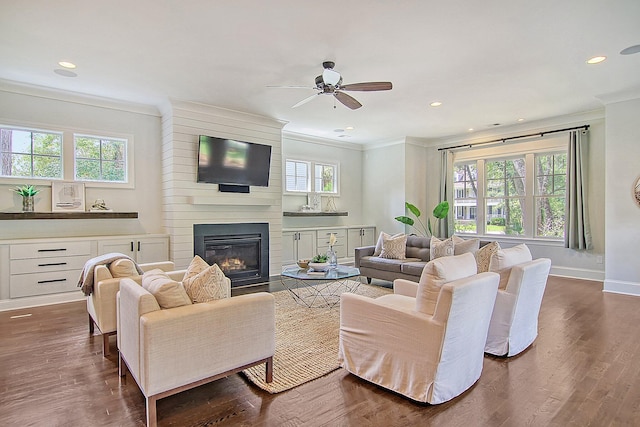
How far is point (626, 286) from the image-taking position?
16.9 feet

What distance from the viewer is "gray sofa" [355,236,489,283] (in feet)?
16.7

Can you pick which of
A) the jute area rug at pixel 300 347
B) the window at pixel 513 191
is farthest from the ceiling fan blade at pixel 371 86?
the window at pixel 513 191

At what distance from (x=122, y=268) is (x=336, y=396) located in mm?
2293

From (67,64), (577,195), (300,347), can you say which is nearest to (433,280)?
(300,347)

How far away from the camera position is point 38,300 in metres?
4.51

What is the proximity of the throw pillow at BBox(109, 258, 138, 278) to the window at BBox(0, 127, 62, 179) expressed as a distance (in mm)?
2698

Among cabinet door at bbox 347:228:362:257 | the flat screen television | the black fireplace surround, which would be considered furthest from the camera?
cabinet door at bbox 347:228:362:257

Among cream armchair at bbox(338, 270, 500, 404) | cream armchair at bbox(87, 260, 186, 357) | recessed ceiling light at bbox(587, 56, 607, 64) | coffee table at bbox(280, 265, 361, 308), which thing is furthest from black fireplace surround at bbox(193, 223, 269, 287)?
recessed ceiling light at bbox(587, 56, 607, 64)

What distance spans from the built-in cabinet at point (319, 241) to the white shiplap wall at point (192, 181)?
3.33 ft

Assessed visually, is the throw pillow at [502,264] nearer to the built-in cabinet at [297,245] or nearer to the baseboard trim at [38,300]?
the built-in cabinet at [297,245]

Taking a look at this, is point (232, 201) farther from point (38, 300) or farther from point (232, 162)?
point (38, 300)

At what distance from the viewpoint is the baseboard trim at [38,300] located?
14.2 feet

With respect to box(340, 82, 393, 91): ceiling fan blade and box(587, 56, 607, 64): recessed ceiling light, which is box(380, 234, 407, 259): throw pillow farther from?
box(587, 56, 607, 64): recessed ceiling light

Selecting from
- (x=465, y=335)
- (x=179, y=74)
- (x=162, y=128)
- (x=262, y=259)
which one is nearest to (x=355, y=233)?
(x=262, y=259)
